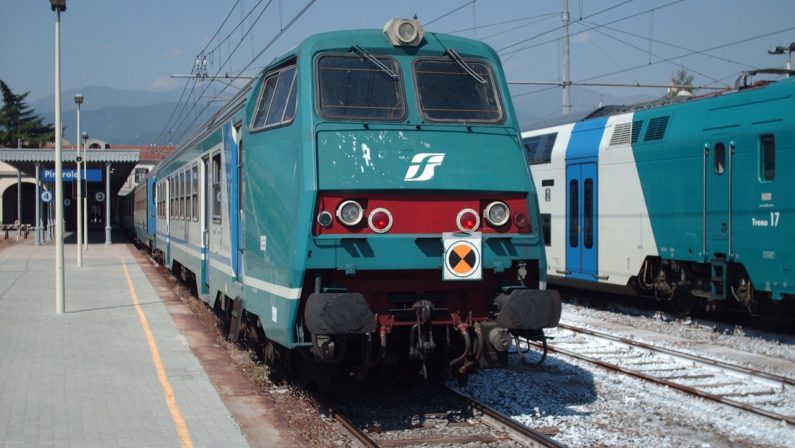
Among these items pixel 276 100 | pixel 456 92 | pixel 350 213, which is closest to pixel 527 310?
pixel 350 213

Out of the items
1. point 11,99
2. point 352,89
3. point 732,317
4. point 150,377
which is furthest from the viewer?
point 11,99

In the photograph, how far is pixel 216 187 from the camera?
1080 cm

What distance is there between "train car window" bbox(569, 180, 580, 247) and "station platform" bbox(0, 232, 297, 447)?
7.77 metres

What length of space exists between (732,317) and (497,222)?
397 inches

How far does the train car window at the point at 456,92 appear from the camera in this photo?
768cm

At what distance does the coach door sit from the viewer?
43.0 ft

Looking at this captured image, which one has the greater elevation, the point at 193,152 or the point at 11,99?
the point at 11,99

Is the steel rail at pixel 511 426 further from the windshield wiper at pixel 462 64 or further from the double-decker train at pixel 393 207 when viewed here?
the windshield wiper at pixel 462 64

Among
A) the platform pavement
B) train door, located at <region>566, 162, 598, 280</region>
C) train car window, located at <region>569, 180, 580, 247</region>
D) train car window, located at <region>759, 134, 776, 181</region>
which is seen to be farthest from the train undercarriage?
the platform pavement

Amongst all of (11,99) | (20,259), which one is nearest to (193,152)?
(20,259)

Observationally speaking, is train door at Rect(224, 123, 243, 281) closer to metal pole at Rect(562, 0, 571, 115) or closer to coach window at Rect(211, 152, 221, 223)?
coach window at Rect(211, 152, 221, 223)

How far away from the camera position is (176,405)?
780 centimetres

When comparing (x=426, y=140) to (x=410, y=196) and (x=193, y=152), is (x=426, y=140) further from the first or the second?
(x=193, y=152)

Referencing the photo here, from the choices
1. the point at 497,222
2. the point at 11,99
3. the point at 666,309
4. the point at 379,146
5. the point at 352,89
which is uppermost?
the point at 11,99
